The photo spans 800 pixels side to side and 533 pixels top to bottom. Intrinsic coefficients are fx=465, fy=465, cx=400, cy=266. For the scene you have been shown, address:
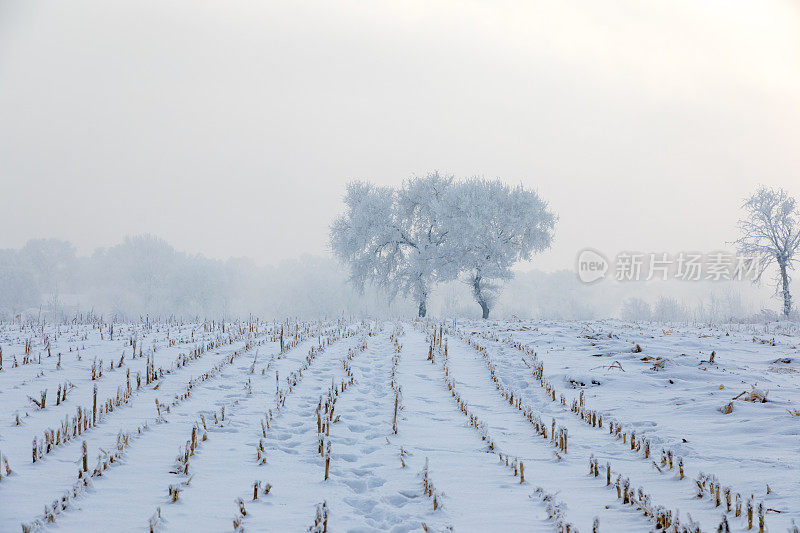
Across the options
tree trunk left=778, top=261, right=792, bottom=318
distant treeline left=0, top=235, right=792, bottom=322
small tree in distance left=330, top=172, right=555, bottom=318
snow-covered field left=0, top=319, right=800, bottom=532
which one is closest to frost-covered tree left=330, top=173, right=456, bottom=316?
small tree in distance left=330, top=172, right=555, bottom=318

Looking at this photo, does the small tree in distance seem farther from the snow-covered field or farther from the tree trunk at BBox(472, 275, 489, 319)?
the snow-covered field

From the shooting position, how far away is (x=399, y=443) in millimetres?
5277

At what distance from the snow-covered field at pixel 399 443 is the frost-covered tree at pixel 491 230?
67.8 feet

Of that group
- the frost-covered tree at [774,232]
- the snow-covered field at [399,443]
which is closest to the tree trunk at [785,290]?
the frost-covered tree at [774,232]

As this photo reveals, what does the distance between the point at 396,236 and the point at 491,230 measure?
693 cm

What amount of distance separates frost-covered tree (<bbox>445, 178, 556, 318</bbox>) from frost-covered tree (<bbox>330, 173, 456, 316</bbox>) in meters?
1.26

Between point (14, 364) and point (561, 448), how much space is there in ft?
29.3

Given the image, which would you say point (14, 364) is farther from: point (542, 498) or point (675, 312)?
point (675, 312)

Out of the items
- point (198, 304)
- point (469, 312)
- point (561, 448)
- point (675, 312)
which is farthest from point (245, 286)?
point (561, 448)

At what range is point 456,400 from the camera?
7.08 metres

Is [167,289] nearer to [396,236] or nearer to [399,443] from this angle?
[396,236]

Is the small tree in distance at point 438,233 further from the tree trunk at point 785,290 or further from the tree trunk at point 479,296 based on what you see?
the tree trunk at point 785,290

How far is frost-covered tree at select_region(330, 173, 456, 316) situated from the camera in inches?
1278

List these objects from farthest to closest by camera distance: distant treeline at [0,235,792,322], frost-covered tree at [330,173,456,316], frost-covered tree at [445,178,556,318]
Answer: distant treeline at [0,235,792,322], frost-covered tree at [330,173,456,316], frost-covered tree at [445,178,556,318]
